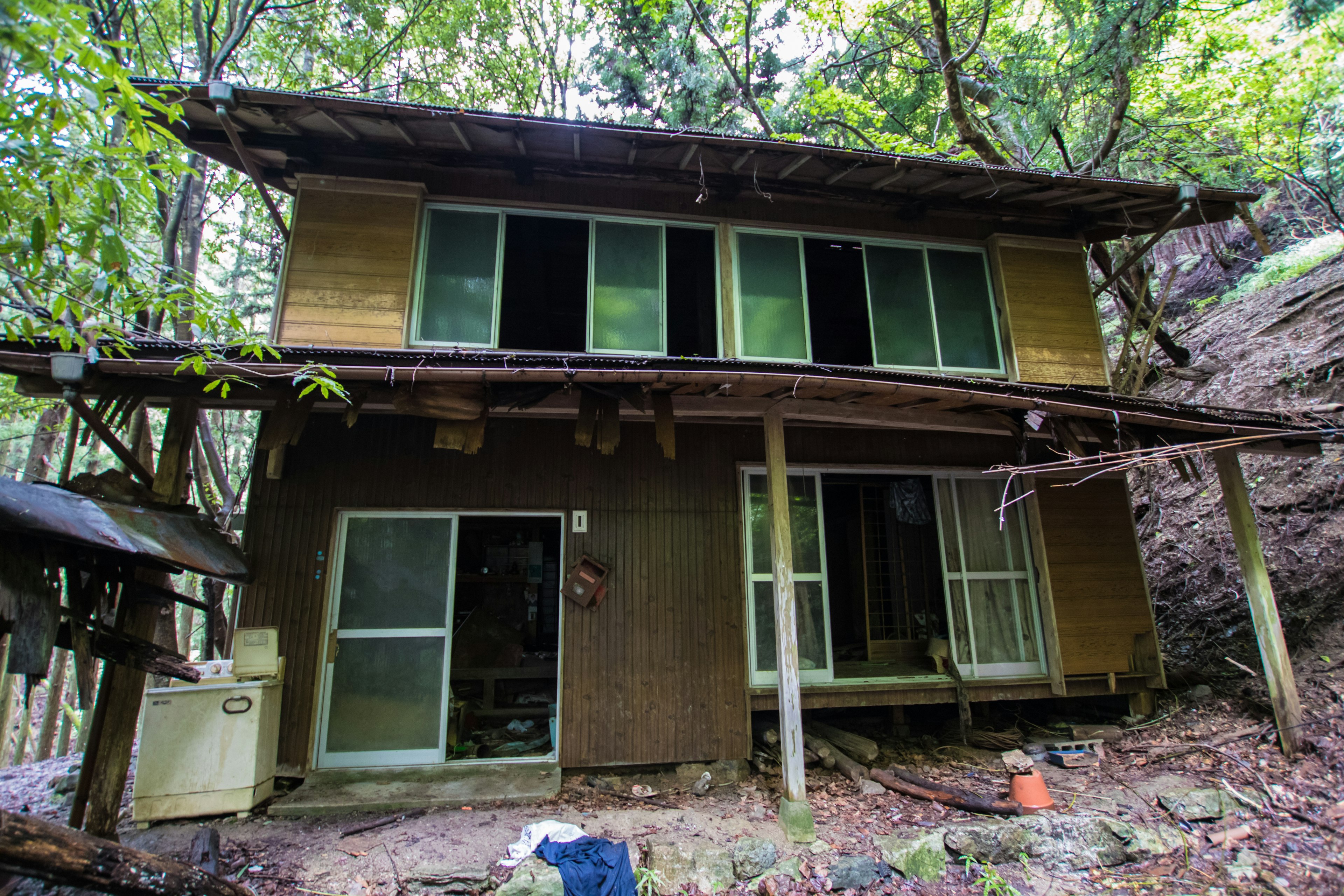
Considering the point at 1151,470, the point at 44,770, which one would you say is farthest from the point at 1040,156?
the point at 44,770

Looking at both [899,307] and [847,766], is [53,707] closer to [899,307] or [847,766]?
[847,766]

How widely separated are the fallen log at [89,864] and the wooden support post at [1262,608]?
7517 mm

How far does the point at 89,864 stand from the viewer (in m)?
2.61

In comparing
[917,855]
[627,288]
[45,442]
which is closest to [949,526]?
[917,855]

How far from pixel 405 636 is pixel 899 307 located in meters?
5.51

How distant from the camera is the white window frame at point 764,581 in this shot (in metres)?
5.53

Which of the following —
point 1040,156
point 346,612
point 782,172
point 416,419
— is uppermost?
point 1040,156

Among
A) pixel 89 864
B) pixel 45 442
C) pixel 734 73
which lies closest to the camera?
pixel 89 864

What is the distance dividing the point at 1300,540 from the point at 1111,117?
5.55 m

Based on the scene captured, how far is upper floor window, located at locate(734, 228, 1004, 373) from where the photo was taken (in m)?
6.01

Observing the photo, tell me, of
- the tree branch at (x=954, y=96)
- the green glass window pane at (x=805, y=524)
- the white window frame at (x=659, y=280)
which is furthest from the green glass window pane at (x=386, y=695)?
the tree branch at (x=954, y=96)

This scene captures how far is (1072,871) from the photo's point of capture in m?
4.18

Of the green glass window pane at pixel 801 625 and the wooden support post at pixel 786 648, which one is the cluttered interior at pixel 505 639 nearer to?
the green glass window pane at pixel 801 625

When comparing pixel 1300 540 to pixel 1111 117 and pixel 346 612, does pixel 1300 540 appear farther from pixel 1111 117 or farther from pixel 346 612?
pixel 346 612
